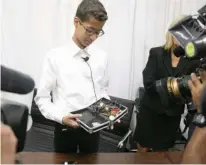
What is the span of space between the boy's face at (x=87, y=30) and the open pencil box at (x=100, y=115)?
12.8 inches

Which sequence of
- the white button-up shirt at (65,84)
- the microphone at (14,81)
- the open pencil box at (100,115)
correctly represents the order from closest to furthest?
1. the microphone at (14,81)
2. the open pencil box at (100,115)
3. the white button-up shirt at (65,84)

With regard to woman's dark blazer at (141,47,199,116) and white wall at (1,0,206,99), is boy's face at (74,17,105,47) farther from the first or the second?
white wall at (1,0,206,99)

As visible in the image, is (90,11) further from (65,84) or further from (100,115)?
(100,115)

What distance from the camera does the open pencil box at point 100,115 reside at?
129 cm

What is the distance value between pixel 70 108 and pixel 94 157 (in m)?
0.28

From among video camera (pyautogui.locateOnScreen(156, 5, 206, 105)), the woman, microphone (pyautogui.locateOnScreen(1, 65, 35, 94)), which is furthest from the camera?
the woman

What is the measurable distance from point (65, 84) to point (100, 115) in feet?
0.88

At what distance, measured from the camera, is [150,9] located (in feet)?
8.81

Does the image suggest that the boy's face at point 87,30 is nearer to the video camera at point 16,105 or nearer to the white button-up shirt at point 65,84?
the white button-up shirt at point 65,84

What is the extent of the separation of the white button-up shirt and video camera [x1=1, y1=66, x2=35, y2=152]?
0.78m

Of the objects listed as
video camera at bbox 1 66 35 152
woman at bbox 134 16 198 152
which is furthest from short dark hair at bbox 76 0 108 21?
video camera at bbox 1 66 35 152

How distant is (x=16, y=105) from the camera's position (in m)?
0.66

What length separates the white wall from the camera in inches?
Result: 102

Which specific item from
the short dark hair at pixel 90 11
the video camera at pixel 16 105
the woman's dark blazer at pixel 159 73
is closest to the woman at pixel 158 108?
the woman's dark blazer at pixel 159 73
